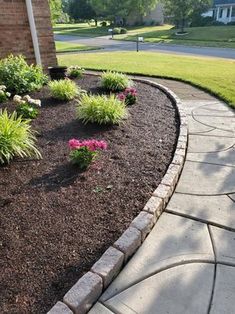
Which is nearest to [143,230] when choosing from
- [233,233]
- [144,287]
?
[144,287]

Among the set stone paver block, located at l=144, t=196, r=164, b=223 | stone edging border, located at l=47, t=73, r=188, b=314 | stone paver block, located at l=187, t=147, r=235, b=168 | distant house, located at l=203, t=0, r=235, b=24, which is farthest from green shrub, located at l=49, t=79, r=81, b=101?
distant house, located at l=203, t=0, r=235, b=24

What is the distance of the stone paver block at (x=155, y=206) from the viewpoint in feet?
8.34

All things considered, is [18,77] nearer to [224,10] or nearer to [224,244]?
[224,244]

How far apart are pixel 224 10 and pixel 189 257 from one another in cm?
5210

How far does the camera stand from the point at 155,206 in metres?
2.58

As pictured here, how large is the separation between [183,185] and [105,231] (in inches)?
44.4

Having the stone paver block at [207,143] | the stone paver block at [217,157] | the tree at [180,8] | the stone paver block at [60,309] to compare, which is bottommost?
the stone paver block at [207,143]

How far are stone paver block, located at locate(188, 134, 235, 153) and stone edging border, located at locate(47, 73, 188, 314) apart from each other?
36.2 inches

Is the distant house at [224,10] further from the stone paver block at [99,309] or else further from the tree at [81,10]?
the stone paver block at [99,309]

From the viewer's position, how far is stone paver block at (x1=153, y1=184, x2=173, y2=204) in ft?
9.01

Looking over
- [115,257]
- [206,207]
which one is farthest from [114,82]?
[115,257]

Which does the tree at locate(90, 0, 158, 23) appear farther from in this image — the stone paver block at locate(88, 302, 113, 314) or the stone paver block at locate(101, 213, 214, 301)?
the stone paver block at locate(88, 302, 113, 314)

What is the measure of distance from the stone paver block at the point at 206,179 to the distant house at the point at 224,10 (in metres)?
47.8

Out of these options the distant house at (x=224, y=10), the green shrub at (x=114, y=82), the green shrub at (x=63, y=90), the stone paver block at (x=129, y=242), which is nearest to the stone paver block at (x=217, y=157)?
the stone paver block at (x=129, y=242)
